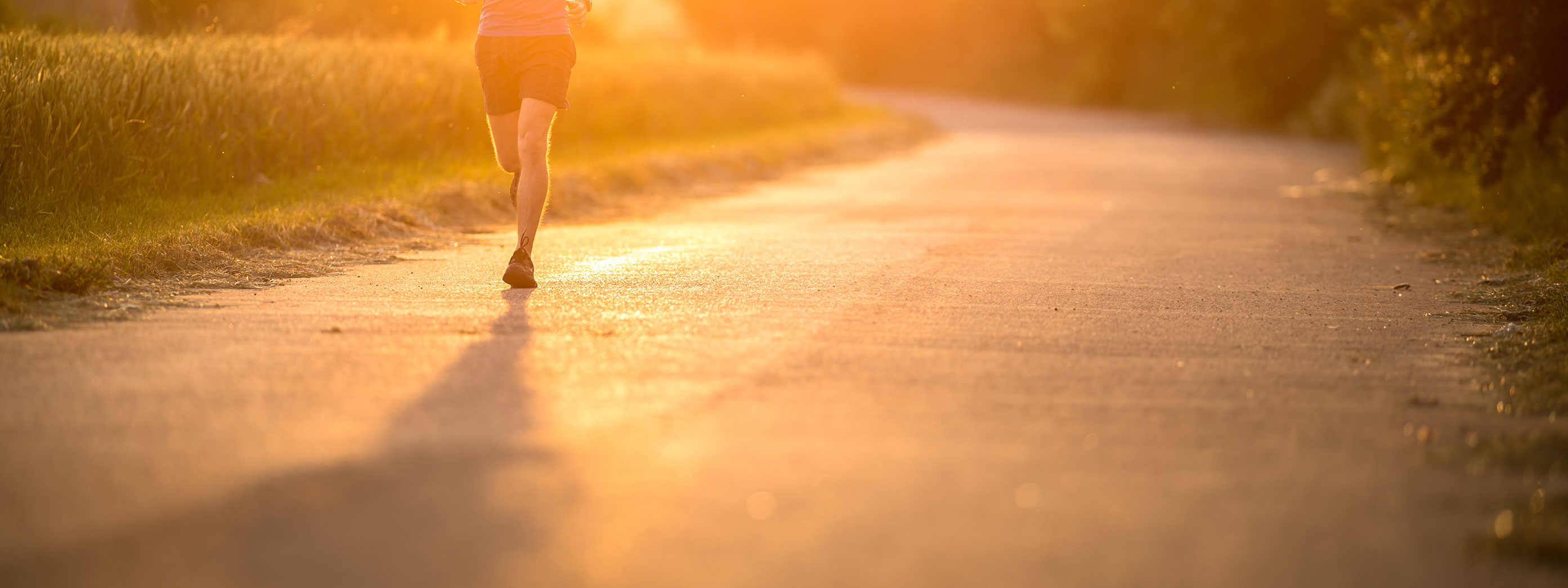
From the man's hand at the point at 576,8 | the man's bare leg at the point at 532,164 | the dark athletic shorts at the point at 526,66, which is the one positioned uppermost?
the man's hand at the point at 576,8

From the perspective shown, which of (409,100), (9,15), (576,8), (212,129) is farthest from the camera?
(9,15)

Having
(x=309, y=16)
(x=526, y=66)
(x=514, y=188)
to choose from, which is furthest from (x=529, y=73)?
(x=309, y=16)

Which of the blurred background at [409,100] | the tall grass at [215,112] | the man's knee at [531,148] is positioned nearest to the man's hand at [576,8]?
the man's knee at [531,148]

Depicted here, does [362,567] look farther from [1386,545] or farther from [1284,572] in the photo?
[1386,545]

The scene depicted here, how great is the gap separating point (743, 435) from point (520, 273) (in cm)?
321

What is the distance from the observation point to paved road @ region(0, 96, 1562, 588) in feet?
10.8

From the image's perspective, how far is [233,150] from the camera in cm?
1117

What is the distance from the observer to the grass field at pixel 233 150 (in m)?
8.02

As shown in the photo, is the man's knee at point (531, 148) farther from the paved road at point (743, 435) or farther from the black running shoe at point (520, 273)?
the paved road at point (743, 435)

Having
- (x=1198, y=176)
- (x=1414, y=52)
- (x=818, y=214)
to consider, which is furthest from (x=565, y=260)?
(x=1198, y=176)

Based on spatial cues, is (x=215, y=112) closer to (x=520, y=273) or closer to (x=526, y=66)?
(x=526, y=66)

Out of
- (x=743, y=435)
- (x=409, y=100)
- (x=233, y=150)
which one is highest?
(x=743, y=435)

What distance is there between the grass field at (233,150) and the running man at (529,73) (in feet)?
5.89

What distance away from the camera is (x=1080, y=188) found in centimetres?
1541
